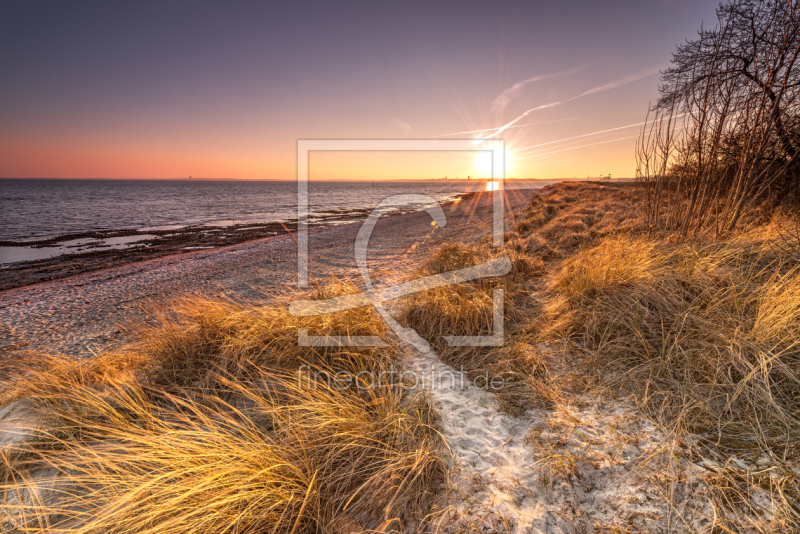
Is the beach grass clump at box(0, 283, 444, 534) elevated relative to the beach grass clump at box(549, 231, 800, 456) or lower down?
lower down

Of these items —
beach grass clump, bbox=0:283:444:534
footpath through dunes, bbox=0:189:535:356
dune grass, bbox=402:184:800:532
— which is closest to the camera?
beach grass clump, bbox=0:283:444:534

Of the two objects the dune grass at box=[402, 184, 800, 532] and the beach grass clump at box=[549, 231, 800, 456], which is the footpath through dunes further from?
the beach grass clump at box=[549, 231, 800, 456]

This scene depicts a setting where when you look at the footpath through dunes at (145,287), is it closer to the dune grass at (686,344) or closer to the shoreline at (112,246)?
the shoreline at (112,246)

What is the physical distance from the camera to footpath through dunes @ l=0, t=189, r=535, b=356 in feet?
19.0

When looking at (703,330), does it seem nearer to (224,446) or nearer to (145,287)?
(224,446)

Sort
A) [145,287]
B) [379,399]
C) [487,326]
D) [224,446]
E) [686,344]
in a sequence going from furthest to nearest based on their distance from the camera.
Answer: [145,287] → [487,326] → [686,344] → [379,399] → [224,446]

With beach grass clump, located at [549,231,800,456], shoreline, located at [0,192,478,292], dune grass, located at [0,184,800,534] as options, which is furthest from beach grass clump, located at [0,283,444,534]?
shoreline, located at [0,192,478,292]

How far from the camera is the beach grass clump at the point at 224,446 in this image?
1888 millimetres

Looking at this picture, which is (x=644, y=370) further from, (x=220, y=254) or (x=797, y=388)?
(x=220, y=254)

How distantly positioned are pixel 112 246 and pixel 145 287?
378 inches

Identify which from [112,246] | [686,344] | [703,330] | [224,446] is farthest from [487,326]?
[112,246]

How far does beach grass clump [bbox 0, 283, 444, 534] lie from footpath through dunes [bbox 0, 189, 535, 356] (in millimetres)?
1051

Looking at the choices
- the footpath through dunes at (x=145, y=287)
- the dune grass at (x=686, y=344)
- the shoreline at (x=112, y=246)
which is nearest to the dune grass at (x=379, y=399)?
the dune grass at (x=686, y=344)

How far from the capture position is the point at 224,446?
2209 mm
